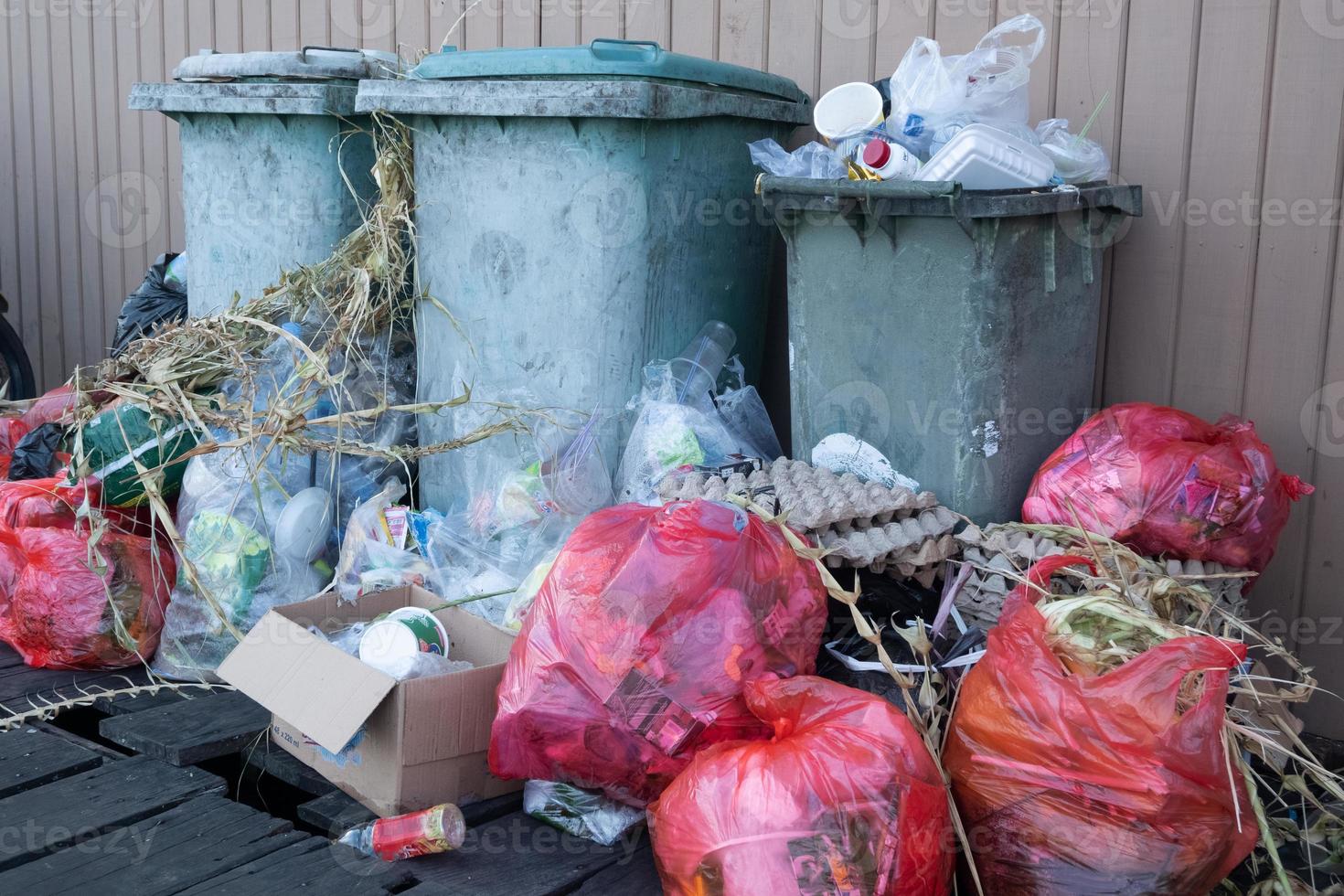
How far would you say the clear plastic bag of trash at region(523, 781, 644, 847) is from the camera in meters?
2.15

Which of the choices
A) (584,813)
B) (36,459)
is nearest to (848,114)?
(584,813)

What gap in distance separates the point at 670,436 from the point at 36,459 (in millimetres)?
1843

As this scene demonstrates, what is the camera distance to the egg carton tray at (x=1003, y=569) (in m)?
2.38

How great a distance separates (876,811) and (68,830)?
144 cm

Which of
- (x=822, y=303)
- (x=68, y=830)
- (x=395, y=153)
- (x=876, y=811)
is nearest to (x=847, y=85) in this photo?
(x=822, y=303)

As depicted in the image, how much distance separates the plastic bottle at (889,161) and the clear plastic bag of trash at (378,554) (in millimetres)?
1379

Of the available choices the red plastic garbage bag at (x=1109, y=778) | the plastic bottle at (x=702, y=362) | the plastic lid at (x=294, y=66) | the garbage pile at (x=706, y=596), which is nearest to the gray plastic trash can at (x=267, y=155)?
the plastic lid at (x=294, y=66)

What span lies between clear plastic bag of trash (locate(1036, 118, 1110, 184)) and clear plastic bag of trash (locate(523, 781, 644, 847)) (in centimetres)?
167

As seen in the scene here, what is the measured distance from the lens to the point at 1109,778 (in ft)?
5.75

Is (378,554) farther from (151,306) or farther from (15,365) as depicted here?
(15,365)

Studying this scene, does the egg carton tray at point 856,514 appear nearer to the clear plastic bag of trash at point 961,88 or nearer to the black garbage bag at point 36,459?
the clear plastic bag of trash at point 961,88

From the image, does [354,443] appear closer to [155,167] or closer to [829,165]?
[829,165]

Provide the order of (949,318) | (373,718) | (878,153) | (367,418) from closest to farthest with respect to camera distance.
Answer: (373,718), (949,318), (878,153), (367,418)

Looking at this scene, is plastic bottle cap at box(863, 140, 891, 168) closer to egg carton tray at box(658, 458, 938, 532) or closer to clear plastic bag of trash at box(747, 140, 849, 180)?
clear plastic bag of trash at box(747, 140, 849, 180)
